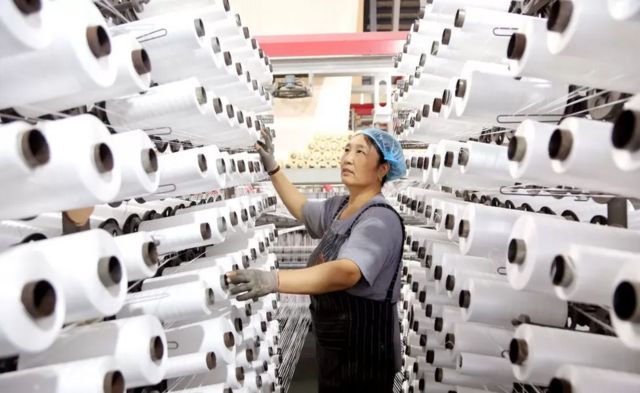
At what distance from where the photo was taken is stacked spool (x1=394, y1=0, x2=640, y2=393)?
70cm

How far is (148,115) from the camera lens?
124cm

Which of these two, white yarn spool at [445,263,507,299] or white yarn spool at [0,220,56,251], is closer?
white yarn spool at [0,220,56,251]

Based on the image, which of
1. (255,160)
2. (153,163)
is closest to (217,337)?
(153,163)

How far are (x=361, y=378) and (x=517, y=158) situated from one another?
1.19 meters

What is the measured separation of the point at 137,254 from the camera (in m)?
1.03

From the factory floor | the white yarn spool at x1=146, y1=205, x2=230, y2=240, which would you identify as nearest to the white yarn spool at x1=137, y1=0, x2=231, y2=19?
the white yarn spool at x1=146, y1=205, x2=230, y2=240

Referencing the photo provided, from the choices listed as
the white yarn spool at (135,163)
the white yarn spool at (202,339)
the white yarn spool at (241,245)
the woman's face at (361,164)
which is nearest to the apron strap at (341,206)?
the woman's face at (361,164)

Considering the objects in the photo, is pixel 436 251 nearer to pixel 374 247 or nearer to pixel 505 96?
pixel 374 247

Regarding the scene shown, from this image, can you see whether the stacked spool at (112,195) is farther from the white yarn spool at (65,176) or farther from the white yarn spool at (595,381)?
the white yarn spool at (595,381)

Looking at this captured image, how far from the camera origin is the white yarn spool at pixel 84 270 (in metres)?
0.68

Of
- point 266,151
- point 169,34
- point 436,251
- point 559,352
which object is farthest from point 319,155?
point 559,352

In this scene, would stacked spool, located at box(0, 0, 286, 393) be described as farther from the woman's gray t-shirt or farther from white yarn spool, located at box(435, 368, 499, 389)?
white yarn spool, located at box(435, 368, 499, 389)

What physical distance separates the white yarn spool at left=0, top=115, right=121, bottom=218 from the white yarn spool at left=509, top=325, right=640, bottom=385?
26.8 inches

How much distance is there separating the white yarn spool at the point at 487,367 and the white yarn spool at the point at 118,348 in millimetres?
756
